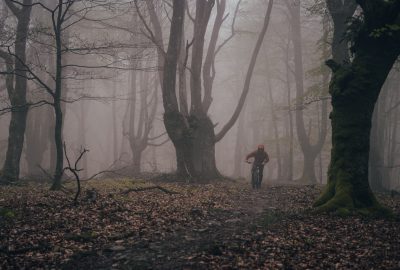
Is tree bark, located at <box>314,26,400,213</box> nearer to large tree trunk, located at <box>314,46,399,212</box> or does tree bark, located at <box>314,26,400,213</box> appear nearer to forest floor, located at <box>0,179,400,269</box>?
large tree trunk, located at <box>314,46,399,212</box>

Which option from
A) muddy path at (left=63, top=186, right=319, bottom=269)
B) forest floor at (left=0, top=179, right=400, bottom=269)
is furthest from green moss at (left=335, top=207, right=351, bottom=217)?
muddy path at (left=63, top=186, right=319, bottom=269)

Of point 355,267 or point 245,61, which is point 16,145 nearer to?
point 355,267

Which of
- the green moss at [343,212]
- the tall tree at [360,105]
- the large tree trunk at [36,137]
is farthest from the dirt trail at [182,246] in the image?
the large tree trunk at [36,137]

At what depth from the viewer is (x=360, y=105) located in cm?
1030

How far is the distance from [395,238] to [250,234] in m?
2.80

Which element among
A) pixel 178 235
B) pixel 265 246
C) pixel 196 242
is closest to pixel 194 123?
pixel 178 235

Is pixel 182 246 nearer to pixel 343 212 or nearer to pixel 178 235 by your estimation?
pixel 178 235

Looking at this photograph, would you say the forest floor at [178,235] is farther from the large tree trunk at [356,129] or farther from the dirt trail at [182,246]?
the large tree trunk at [356,129]

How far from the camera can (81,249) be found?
724 cm

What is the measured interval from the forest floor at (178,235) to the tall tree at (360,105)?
0.89 m

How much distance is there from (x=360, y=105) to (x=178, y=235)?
586 cm

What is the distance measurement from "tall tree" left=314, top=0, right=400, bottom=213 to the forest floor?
89cm

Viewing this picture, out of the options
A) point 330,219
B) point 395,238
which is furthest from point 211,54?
point 395,238

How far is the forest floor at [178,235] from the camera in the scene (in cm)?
653
